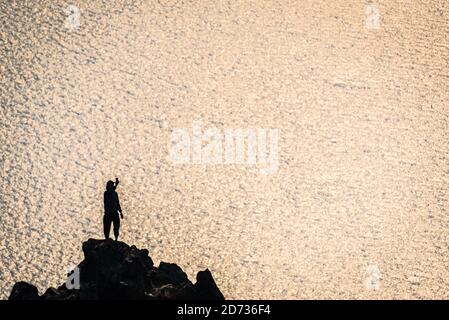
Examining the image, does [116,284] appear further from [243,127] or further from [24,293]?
[243,127]

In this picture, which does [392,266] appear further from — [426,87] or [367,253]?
[426,87]

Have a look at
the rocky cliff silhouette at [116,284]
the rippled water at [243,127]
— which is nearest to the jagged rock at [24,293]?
the rocky cliff silhouette at [116,284]

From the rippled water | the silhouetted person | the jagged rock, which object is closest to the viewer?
the jagged rock

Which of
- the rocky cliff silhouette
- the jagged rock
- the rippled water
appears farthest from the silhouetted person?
the rippled water

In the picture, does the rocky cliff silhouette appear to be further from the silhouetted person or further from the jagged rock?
the silhouetted person

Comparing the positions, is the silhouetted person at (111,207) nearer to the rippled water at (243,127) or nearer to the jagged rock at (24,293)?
the jagged rock at (24,293)

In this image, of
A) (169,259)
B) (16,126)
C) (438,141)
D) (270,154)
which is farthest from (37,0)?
(438,141)
